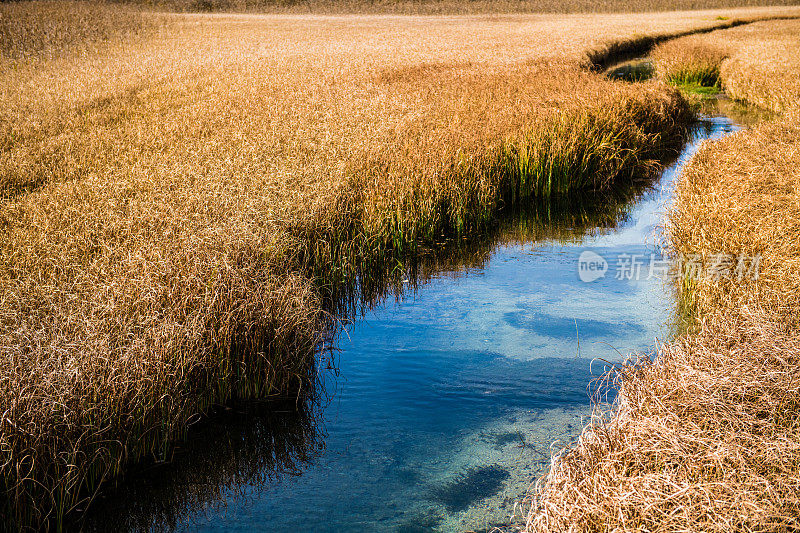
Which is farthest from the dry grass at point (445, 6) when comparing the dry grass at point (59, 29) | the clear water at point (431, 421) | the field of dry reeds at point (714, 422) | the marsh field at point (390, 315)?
the field of dry reeds at point (714, 422)

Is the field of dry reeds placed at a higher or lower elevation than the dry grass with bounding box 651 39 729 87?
lower

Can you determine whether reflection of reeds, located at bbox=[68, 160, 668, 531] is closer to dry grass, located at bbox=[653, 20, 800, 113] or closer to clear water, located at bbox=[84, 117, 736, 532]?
clear water, located at bbox=[84, 117, 736, 532]

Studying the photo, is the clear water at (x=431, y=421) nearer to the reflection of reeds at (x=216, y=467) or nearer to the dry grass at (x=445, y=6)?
the reflection of reeds at (x=216, y=467)

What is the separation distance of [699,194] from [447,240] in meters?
2.72

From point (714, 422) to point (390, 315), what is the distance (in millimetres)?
3316

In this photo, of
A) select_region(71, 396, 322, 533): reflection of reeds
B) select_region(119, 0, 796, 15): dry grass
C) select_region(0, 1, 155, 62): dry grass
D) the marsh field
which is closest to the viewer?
the marsh field

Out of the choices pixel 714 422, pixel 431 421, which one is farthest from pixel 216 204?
pixel 714 422

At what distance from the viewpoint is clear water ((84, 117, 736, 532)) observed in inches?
143

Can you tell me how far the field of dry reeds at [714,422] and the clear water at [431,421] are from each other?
1.34 ft

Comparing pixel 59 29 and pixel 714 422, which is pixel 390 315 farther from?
pixel 59 29

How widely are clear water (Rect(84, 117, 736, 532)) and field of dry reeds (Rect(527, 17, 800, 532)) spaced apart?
41 centimetres

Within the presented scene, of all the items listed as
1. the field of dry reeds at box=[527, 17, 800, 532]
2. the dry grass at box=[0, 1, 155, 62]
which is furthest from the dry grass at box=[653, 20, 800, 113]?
the dry grass at box=[0, 1, 155, 62]

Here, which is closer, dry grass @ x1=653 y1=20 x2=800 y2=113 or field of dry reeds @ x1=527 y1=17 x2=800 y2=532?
field of dry reeds @ x1=527 y1=17 x2=800 y2=532

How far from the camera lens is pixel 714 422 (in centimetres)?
301
